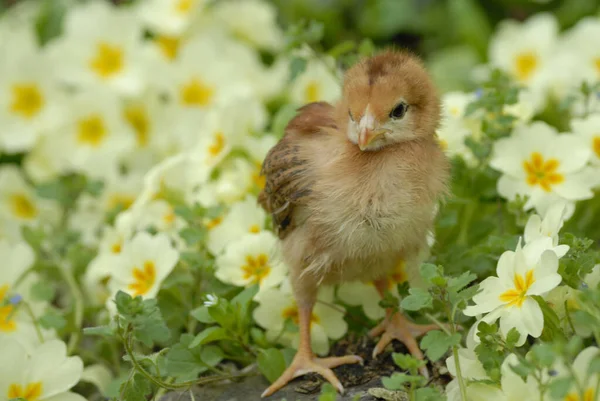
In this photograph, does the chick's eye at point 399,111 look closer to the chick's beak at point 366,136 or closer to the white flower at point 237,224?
the chick's beak at point 366,136

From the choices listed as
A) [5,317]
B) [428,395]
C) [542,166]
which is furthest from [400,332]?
[5,317]

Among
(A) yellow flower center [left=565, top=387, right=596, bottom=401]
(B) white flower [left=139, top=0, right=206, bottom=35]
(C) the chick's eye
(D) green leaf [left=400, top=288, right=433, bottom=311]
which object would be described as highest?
(C) the chick's eye

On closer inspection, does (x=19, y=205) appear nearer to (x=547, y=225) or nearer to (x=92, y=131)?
(x=92, y=131)

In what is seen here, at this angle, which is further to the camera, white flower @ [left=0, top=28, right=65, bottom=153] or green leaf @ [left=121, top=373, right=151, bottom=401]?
white flower @ [left=0, top=28, right=65, bottom=153]

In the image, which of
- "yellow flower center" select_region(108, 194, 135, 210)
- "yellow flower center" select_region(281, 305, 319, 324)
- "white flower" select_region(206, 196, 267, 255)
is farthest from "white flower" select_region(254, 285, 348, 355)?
"yellow flower center" select_region(108, 194, 135, 210)

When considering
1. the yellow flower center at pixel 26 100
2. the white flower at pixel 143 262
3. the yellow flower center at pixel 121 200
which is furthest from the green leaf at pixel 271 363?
the yellow flower center at pixel 26 100

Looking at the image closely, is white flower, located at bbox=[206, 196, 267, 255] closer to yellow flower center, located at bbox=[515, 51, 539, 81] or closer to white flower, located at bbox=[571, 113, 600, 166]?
white flower, located at bbox=[571, 113, 600, 166]
